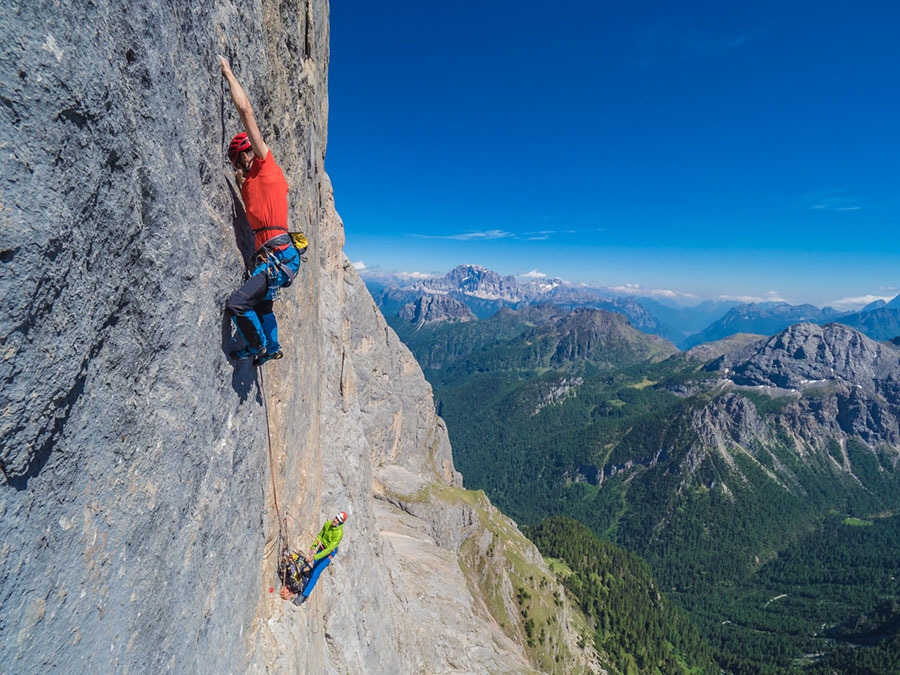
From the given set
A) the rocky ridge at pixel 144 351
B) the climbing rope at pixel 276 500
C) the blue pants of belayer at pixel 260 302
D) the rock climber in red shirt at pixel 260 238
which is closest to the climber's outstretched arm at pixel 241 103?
the rock climber in red shirt at pixel 260 238

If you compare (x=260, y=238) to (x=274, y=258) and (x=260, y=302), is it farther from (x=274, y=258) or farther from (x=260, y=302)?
(x=260, y=302)

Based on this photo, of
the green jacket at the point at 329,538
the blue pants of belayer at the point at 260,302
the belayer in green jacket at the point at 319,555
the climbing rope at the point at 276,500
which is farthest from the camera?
the green jacket at the point at 329,538

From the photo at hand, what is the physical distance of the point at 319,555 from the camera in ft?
47.8

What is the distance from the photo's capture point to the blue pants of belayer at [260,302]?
8805 millimetres

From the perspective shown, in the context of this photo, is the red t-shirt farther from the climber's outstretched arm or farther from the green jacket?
the green jacket

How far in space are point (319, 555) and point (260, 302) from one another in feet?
32.1

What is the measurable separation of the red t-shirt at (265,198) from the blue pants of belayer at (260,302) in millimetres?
553

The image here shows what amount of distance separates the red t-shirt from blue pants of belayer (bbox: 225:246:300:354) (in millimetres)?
553

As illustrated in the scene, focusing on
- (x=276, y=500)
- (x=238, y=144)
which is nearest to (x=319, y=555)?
(x=276, y=500)

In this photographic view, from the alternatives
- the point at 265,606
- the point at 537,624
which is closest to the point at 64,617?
the point at 265,606

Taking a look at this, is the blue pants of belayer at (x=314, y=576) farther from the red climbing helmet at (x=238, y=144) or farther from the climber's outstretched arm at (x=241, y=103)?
the climber's outstretched arm at (x=241, y=103)

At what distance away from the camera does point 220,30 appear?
8.10 m

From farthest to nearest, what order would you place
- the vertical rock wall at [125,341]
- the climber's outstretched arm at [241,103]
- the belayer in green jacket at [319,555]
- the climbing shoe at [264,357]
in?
the belayer in green jacket at [319,555], the climbing shoe at [264,357], the climber's outstretched arm at [241,103], the vertical rock wall at [125,341]

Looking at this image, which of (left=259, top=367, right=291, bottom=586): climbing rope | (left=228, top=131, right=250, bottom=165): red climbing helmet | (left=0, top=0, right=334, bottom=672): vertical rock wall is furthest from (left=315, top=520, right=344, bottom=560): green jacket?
(left=228, top=131, right=250, bottom=165): red climbing helmet
